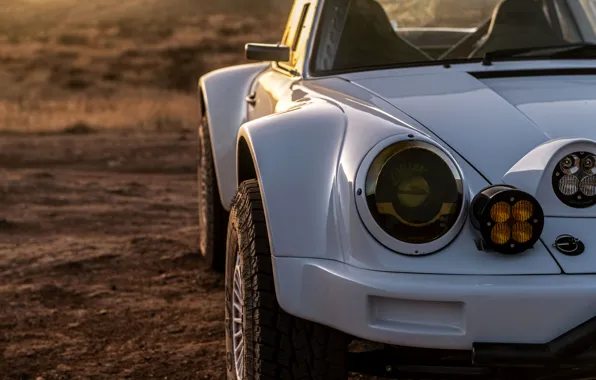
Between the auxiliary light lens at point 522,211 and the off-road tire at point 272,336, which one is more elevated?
the auxiliary light lens at point 522,211

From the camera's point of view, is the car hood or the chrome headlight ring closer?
the chrome headlight ring

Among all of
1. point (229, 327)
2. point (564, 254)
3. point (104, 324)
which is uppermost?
point (564, 254)

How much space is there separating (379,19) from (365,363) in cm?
205

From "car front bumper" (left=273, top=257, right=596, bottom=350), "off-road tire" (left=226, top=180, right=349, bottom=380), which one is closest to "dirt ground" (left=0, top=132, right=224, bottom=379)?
"off-road tire" (left=226, top=180, right=349, bottom=380)

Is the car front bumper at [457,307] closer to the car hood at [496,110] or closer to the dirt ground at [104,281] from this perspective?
the car hood at [496,110]

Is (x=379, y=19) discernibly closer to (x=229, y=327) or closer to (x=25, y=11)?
(x=229, y=327)

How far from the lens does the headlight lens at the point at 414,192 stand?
8.42ft

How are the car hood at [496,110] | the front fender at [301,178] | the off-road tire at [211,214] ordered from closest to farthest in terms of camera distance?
the front fender at [301,178] < the car hood at [496,110] < the off-road tire at [211,214]

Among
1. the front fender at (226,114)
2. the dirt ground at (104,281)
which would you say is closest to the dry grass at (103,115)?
the dirt ground at (104,281)

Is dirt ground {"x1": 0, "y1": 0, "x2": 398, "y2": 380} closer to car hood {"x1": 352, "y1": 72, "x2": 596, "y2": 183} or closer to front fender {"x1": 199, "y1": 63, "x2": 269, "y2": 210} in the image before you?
front fender {"x1": 199, "y1": 63, "x2": 269, "y2": 210}

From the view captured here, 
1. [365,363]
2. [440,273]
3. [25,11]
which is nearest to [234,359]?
[365,363]

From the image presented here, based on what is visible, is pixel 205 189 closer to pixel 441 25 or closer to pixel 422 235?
pixel 441 25

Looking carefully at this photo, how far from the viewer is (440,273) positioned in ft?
8.25

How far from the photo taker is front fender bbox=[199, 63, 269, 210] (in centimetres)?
487
